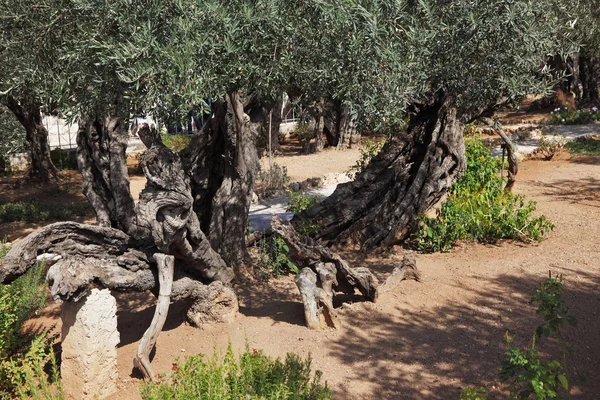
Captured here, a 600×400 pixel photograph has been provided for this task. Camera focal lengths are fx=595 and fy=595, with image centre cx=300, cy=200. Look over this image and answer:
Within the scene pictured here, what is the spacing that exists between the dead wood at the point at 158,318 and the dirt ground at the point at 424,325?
294mm

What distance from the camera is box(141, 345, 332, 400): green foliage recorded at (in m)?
Result: 4.77

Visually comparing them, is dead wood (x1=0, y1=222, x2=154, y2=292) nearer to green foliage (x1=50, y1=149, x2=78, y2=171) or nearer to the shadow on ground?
the shadow on ground

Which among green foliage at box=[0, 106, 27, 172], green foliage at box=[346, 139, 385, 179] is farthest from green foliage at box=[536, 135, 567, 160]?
green foliage at box=[0, 106, 27, 172]

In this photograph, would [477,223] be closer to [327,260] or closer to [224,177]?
[327,260]

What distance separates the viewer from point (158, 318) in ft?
19.6

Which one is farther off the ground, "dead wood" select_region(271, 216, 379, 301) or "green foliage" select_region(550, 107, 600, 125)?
"green foliage" select_region(550, 107, 600, 125)

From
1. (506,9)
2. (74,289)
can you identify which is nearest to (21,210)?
(74,289)

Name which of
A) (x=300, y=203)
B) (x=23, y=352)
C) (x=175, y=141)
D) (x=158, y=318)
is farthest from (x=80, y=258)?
(x=175, y=141)

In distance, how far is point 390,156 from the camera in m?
10.5

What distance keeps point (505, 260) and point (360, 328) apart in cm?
308

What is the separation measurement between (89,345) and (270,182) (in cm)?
994

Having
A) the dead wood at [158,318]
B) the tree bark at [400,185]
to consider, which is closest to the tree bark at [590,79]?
the tree bark at [400,185]

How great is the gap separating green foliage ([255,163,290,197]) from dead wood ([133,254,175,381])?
27.8ft

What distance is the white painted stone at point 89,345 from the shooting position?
566 cm
